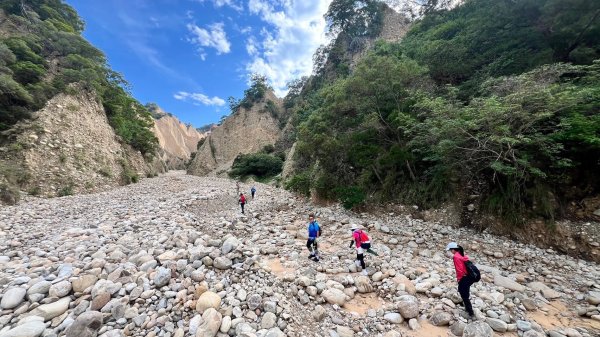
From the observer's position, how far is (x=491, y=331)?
13.5 feet

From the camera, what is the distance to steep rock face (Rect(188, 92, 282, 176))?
161 feet

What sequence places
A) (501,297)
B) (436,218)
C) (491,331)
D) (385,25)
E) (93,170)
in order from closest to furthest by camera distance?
(491,331) < (501,297) < (436,218) < (93,170) < (385,25)

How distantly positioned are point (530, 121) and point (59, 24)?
37.2 m

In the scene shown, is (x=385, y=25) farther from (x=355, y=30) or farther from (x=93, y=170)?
(x=93, y=170)

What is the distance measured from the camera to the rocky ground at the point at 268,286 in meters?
4.00

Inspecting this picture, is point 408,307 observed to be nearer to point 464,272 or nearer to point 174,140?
point 464,272

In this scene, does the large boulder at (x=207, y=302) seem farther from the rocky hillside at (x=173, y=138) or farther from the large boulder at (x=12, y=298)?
the rocky hillside at (x=173, y=138)

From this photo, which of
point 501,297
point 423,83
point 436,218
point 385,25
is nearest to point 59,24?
point 423,83

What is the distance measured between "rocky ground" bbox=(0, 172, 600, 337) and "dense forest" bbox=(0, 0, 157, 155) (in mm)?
12916

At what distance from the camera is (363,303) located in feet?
16.7

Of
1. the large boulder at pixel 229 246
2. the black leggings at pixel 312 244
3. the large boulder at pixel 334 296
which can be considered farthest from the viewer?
the black leggings at pixel 312 244

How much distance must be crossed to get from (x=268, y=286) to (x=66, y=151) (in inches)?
797

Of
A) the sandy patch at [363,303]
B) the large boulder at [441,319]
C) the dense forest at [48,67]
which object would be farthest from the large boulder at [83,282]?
the dense forest at [48,67]

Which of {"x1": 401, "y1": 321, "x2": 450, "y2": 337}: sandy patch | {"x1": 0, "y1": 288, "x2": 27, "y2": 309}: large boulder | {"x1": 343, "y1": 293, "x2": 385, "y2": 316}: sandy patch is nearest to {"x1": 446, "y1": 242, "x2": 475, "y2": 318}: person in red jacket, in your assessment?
{"x1": 401, "y1": 321, "x2": 450, "y2": 337}: sandy patch
